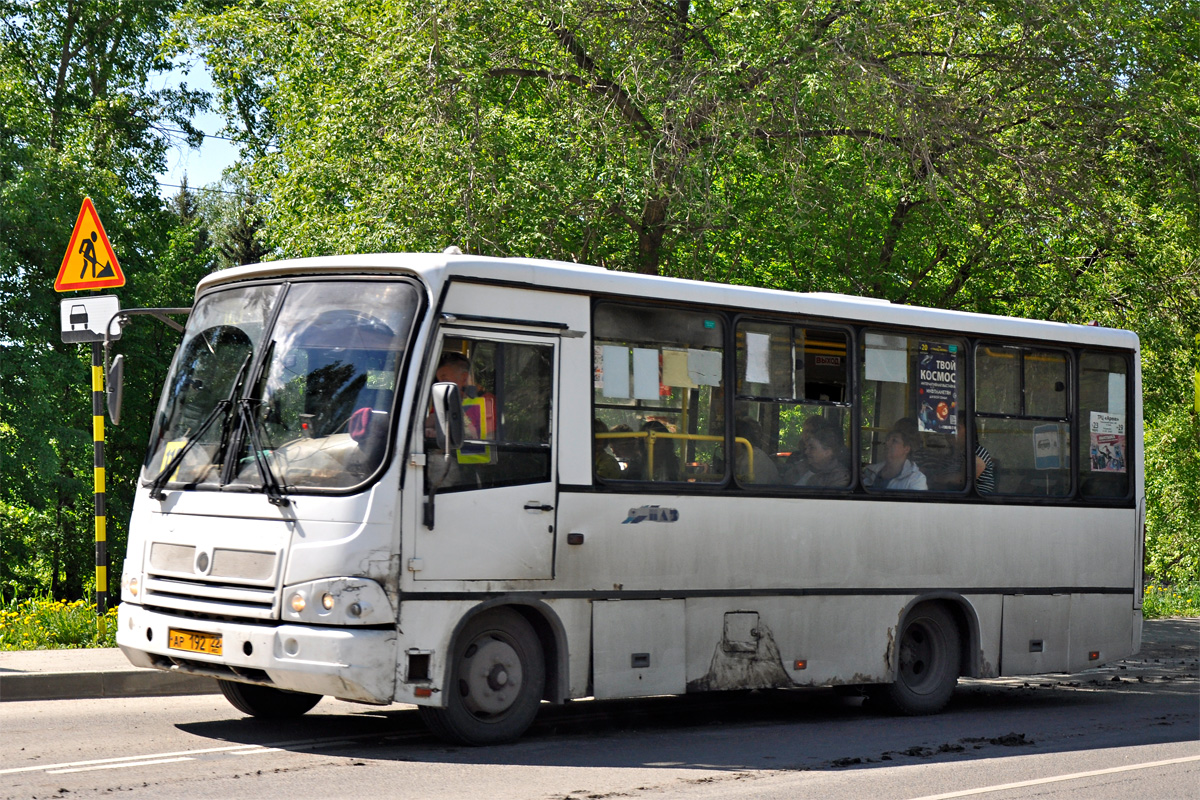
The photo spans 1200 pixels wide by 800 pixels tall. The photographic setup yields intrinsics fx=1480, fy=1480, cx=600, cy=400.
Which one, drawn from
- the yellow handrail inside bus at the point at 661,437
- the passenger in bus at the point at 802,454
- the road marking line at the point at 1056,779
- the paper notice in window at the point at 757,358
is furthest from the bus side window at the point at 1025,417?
the road marking line at the point at 1056,779

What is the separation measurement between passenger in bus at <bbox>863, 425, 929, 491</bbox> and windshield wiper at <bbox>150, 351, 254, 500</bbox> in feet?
15.9

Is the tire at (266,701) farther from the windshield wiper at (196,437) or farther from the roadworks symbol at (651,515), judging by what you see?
the roadworks symbol at (651,515)

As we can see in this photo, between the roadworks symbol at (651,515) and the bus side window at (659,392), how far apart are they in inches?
8.1

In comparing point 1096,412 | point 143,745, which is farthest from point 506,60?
point 143,745

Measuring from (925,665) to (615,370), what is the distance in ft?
13.2

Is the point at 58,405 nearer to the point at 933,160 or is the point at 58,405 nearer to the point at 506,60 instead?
the point at 506,60

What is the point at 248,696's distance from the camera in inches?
390

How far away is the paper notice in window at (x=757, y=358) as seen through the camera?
10.6m

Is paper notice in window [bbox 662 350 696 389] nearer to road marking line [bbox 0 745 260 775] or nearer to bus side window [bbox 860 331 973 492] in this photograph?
bus side window [bbox 860 331 973 492]

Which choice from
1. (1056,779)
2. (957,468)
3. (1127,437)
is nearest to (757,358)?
(957,468)

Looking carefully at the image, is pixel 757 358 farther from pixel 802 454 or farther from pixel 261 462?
pixel 261 462

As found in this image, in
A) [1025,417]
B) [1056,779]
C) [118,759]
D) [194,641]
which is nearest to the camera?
[118,759]

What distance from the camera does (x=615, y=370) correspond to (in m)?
9.78

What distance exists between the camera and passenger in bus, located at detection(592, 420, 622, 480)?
956cm
